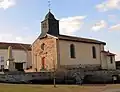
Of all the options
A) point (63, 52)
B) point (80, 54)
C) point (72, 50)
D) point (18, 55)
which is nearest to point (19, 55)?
point (18, 55)

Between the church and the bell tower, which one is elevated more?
the bell tower

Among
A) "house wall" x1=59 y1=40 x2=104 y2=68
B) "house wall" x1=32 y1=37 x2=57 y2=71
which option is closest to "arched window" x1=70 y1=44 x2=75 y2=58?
"house wall" x1=59 y1=40 x2=104 y2=68

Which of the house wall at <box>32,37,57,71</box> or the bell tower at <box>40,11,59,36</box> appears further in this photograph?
the bell tower at <box>40,11,59,36</box>

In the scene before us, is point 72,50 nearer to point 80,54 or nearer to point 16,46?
point 80,54

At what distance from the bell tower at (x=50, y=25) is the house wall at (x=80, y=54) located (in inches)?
146

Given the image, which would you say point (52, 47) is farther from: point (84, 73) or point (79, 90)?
point (79, 90)

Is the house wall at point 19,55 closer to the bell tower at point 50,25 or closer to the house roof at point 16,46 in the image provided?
A: the house roof at point 16,46

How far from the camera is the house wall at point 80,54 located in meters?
44.6

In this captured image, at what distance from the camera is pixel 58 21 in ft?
Result: 161

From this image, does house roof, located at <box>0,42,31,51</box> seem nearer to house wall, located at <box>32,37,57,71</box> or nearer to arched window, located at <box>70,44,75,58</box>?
house wall, located at <box>32,37,57,71</box>

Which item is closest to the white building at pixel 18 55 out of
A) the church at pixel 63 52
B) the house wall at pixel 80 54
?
the church at pixel 63 52

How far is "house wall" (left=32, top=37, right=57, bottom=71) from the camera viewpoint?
4466cm

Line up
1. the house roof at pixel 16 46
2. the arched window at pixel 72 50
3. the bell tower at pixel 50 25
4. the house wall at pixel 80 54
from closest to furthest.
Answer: the house wall at pixel 80 54 < the arched window at pixel 72 50 < the bell tower at pixel 50 25 < the house roof at pixel 16 46

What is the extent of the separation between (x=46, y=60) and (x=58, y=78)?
10.2 meters
